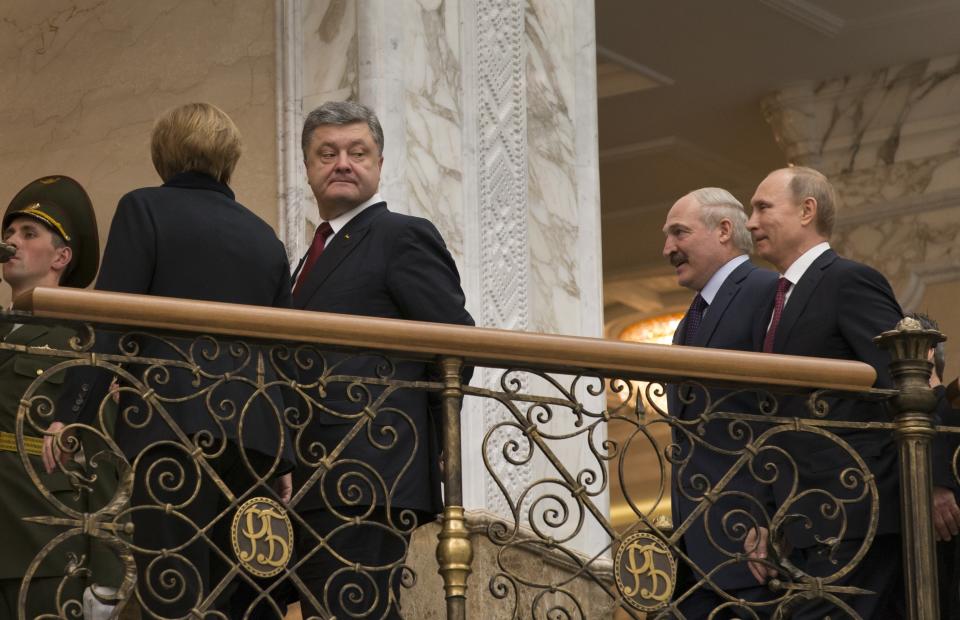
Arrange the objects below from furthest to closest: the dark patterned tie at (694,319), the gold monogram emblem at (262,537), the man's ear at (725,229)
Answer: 1. the man's ear at (725,229)
2. the dark patterned tie at (694,319)
3. the gold monogram emblem at (262,537)

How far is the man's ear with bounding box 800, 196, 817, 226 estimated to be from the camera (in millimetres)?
6500

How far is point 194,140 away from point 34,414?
3.13 ft

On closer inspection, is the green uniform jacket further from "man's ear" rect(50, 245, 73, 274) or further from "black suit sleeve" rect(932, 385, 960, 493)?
"black suit sleeve" rect(932, 385, 960, 493)

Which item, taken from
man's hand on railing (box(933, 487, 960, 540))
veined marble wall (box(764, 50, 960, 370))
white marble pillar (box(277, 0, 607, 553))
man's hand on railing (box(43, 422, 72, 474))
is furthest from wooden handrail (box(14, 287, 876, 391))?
veined marble wall (box(764, 50, 960, 370))

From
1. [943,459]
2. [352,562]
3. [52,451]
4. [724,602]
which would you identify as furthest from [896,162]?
[52,451]

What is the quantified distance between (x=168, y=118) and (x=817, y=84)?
7681mm

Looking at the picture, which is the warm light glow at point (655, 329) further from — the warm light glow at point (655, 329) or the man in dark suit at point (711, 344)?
the man in dark suit at point (711, 344)

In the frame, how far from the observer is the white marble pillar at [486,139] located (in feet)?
26.2

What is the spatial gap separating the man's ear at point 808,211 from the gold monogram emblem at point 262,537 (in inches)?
80.5

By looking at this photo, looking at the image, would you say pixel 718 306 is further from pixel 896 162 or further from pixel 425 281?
pixel 896 162

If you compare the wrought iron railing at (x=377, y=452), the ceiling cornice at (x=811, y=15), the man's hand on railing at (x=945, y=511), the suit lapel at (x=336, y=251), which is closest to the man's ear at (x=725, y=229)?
the wrought iron railing at (x=377, y=452)

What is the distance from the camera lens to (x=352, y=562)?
550 cm

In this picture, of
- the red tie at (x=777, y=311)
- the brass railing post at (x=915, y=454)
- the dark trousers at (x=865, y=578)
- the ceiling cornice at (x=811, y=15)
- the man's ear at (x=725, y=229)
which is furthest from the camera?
the ceiling cornice at (x=811, y=15)

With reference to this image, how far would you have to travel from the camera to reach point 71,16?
8.84m
